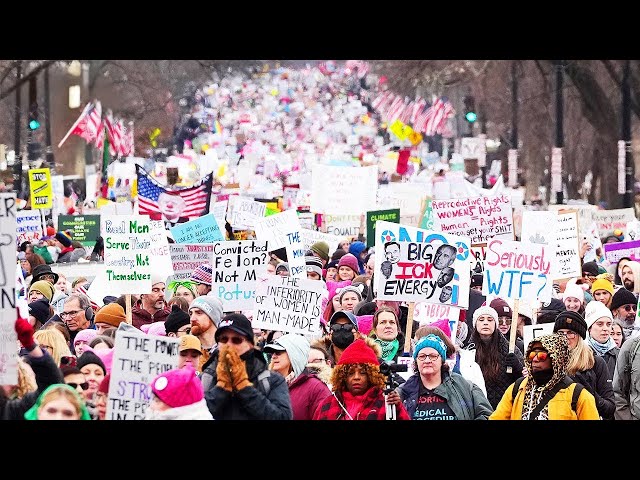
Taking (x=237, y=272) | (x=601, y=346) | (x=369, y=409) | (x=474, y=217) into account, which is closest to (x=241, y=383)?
(x=369, y=409)

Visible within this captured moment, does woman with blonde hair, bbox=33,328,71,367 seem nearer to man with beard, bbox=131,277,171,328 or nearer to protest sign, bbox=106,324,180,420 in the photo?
protest sign, bbox=106,324,180,420

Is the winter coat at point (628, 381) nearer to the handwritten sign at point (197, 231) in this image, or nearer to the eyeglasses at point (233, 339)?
the eyeglasses at point (233, 339)

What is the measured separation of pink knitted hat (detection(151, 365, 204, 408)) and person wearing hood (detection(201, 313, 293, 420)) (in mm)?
558

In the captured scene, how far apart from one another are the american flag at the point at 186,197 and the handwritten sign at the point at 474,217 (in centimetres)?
588

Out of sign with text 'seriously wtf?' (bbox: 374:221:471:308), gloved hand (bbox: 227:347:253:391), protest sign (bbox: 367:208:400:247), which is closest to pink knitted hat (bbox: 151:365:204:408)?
gloved hand (bbox: 227:347:253:391)

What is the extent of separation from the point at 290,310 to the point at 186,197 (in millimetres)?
11230

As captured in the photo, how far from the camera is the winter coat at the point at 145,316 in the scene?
1399 centimetres

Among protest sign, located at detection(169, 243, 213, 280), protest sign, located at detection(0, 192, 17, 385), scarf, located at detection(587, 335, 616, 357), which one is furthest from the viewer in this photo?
protest sign, located at detection(169, 243, 213, 280)

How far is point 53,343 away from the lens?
10.8 metres

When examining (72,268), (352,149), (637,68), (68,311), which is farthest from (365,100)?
(68,311)

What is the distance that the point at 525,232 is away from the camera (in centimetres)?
1808

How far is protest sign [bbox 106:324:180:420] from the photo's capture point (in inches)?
342
